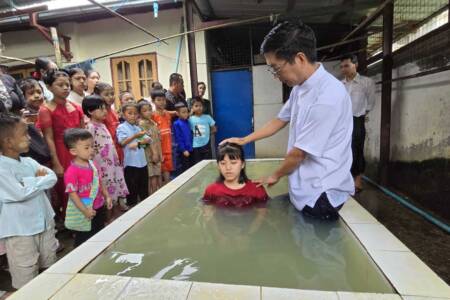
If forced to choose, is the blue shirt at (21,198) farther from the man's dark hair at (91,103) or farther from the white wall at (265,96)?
the white wall at (265,96)

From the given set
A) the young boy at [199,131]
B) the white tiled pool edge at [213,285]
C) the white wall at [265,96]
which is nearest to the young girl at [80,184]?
the white tiled pool edge at [213,285]

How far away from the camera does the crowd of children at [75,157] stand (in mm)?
2139

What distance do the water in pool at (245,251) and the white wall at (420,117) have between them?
2.45 m

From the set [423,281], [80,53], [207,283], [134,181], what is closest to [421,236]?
[423,281]

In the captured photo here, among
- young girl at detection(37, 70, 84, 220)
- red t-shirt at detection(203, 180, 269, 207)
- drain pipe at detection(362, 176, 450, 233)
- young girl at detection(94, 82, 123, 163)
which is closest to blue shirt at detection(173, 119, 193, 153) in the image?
young girl at detection(94, 82, 123, 163)

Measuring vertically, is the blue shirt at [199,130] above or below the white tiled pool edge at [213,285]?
above

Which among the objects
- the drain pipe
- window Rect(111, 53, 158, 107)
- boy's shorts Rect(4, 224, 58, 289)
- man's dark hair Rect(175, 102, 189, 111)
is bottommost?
the drain pipe

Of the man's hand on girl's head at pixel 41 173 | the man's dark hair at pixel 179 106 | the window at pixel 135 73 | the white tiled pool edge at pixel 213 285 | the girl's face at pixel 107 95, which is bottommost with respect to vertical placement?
the white tiled pool edge at pixel 213 285

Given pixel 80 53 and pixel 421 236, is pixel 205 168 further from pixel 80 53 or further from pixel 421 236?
pixel 80 53

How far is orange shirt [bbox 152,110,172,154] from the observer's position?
460 cm

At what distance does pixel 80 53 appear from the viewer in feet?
25.6

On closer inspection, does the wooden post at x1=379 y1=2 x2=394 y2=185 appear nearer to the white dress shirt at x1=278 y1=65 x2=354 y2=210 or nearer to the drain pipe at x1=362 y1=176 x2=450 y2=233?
the drain pipe at x1=362 y1=176 x2=450 y2=233

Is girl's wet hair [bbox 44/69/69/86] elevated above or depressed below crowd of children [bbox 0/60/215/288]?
above

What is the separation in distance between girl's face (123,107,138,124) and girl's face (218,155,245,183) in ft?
6.34
